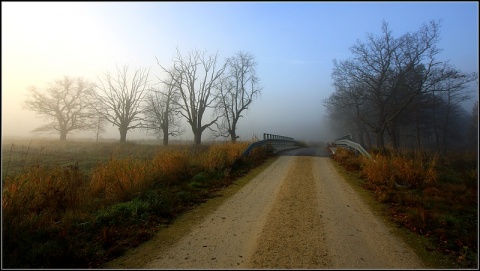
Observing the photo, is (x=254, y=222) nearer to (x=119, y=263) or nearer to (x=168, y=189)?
(x=119, y=263)

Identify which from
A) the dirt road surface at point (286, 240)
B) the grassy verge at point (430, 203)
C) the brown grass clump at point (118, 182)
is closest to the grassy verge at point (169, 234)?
the dirt road surface at point (286, 240)

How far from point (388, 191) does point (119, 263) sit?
757cm

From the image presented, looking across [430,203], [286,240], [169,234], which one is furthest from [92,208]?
[430,203]

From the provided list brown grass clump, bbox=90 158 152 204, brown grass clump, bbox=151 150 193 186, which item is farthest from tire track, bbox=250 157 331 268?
brown grass clump, bbox=90 158 152 204

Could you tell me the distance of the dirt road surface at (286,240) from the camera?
4.32 meters

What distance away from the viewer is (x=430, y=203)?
7.42 m

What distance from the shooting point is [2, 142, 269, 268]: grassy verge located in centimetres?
473

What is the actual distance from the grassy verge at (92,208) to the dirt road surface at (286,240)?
89 cm

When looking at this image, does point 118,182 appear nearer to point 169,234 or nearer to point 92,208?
point 92,208

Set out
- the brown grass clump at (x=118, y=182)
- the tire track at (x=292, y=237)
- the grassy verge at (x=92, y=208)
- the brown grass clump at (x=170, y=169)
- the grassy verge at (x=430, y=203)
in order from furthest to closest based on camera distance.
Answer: the brown grass clump at (x=170, y=169)
the brown grass clump at (x=118, y=182)
the grassy verge at (x=430, y=203)
the grassy verge at (x=92, y=208)
the tire track at (x=292, y=237)

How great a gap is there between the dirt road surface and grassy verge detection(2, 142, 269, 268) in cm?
89

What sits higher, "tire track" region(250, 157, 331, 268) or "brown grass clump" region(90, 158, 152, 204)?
"brown grass clump" region(90, 158, 152, 204)

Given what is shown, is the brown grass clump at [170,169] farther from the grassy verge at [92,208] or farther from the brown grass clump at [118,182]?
the brown grass clump at [118,182]

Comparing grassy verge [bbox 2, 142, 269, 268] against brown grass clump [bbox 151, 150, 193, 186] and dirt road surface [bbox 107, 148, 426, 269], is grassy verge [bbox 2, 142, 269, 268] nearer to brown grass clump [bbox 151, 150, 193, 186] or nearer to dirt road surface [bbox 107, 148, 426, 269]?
brown grass clump [bbox 151, 150, 193, 186]
